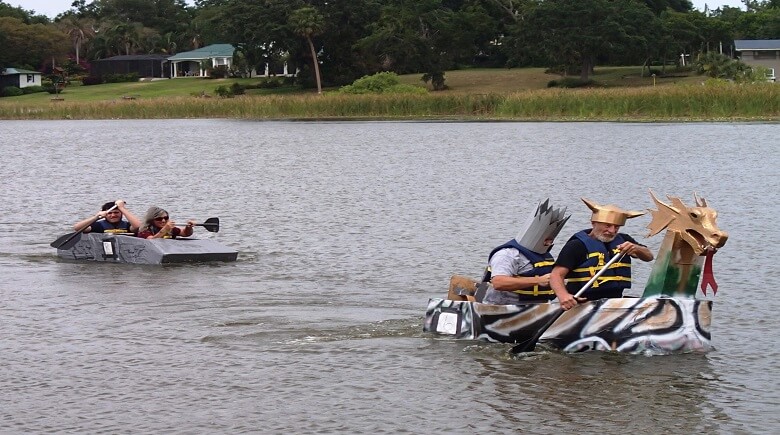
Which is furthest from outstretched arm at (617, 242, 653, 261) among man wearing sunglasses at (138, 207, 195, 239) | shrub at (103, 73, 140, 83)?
shrub at (103, 73, 140, 83)

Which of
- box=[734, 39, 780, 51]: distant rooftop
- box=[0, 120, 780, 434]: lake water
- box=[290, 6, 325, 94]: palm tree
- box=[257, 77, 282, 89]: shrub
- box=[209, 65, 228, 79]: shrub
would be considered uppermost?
box=[290, 6, 325, 94]: palm tree

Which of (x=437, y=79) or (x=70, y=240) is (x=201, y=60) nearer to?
(x=437, y=79)

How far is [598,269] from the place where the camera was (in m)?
13.5

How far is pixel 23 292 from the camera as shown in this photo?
1931 centimetres

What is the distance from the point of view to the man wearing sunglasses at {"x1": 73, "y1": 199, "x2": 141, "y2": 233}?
21.6 m

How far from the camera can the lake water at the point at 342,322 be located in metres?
12.3

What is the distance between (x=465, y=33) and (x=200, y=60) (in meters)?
37.6

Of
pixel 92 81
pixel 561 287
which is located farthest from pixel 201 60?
pixel 561 287

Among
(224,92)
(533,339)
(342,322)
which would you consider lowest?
(342,322)

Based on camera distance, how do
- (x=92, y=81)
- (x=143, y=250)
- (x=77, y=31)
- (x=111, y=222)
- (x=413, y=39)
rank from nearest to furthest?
(x=143, y=250)
(x=111, y=222)
(x=413, y=39)
(x=92, y=81)
(x=77, y=31)

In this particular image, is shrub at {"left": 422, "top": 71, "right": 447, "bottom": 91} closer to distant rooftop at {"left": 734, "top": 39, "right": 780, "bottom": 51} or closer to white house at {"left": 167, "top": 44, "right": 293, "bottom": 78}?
distant rooftop at {"left": 734, "top": 39, "right": 780, "bottom": 51}

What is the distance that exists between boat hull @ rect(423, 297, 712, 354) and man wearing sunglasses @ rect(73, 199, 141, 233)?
8965 mm

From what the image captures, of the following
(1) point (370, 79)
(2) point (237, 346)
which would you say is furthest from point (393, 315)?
(1) point (370, 79)

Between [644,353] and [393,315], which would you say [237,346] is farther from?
[644,353]
